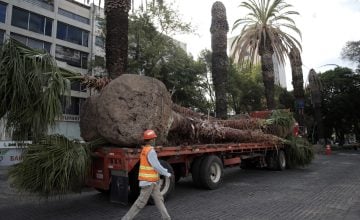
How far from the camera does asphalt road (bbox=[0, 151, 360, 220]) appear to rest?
7.17 metres

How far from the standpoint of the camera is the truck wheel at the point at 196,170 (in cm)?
997

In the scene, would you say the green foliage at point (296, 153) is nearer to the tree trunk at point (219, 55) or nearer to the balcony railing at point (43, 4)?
the tree trunk at point (219, 55)

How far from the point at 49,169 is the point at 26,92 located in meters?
1.59

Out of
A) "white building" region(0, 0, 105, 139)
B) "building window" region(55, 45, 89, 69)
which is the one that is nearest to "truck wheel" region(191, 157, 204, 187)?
"white building" region(0, 0, 105, 139)

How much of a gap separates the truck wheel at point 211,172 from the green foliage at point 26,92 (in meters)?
4.30

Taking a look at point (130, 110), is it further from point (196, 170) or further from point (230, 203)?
point (230, 203)

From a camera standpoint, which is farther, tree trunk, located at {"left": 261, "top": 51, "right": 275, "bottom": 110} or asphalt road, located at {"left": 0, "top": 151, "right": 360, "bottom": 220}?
tree trunk, located at {"left": 261, "top": 51, "right": 275, "bottom": 110}

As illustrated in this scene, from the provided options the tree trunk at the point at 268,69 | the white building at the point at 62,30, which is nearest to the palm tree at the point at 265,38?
the tree trunk at the point at 268,69

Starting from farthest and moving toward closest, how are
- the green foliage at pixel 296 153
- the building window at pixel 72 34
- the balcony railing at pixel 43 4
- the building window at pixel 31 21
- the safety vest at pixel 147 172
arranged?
1. the building window at pixel 72 34
2. the balcony railing at pixel 43 4
3. the building window at pixel 31 21
4. the green foliage at pixel 296 153
5. the safety vest at pixel 147 172

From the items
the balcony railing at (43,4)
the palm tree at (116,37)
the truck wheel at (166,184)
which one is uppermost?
the balcony railing at (43,4)

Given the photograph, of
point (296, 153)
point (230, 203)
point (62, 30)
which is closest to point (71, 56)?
point (62, 30)

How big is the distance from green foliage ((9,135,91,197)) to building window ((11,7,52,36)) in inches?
1101

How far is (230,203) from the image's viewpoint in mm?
8297

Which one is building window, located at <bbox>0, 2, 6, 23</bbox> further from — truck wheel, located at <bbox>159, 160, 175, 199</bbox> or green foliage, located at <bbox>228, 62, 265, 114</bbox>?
truck wheel, located at <bbox>159, 160, 175, 199</bbox>
